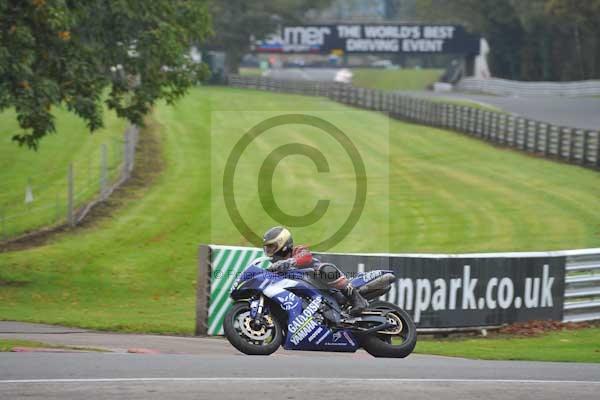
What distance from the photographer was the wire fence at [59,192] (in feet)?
95.8

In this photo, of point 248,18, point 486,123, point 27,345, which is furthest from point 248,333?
point 248,18

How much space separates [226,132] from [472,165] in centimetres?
1354

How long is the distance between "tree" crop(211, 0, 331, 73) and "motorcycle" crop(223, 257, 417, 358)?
82.6 metres

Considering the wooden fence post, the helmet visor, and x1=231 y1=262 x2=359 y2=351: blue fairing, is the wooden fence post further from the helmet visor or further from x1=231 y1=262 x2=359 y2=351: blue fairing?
the helmet visor

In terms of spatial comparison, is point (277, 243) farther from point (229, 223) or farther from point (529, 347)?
point (229, 223)

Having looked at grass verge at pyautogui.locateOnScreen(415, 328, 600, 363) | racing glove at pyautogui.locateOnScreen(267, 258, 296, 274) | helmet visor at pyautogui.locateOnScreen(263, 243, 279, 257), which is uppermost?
helmet visor at pyautogui.locateOnScreen(263, 243, 279, 257)

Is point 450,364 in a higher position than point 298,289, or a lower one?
lower

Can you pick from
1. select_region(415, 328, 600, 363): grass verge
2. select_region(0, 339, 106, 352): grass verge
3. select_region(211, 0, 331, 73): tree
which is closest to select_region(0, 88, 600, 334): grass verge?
select_region(0, 339, 106, 352): grass verge

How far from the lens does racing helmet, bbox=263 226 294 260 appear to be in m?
12.8

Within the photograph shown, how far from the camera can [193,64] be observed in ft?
89.8

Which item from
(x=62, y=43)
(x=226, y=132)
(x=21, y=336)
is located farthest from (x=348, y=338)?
(x=226, y=132)

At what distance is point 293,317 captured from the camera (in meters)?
12.8

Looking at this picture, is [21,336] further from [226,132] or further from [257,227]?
[226,132]

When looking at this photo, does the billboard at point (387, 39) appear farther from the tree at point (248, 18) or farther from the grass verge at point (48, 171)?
the grass verge at point (48, 171)
